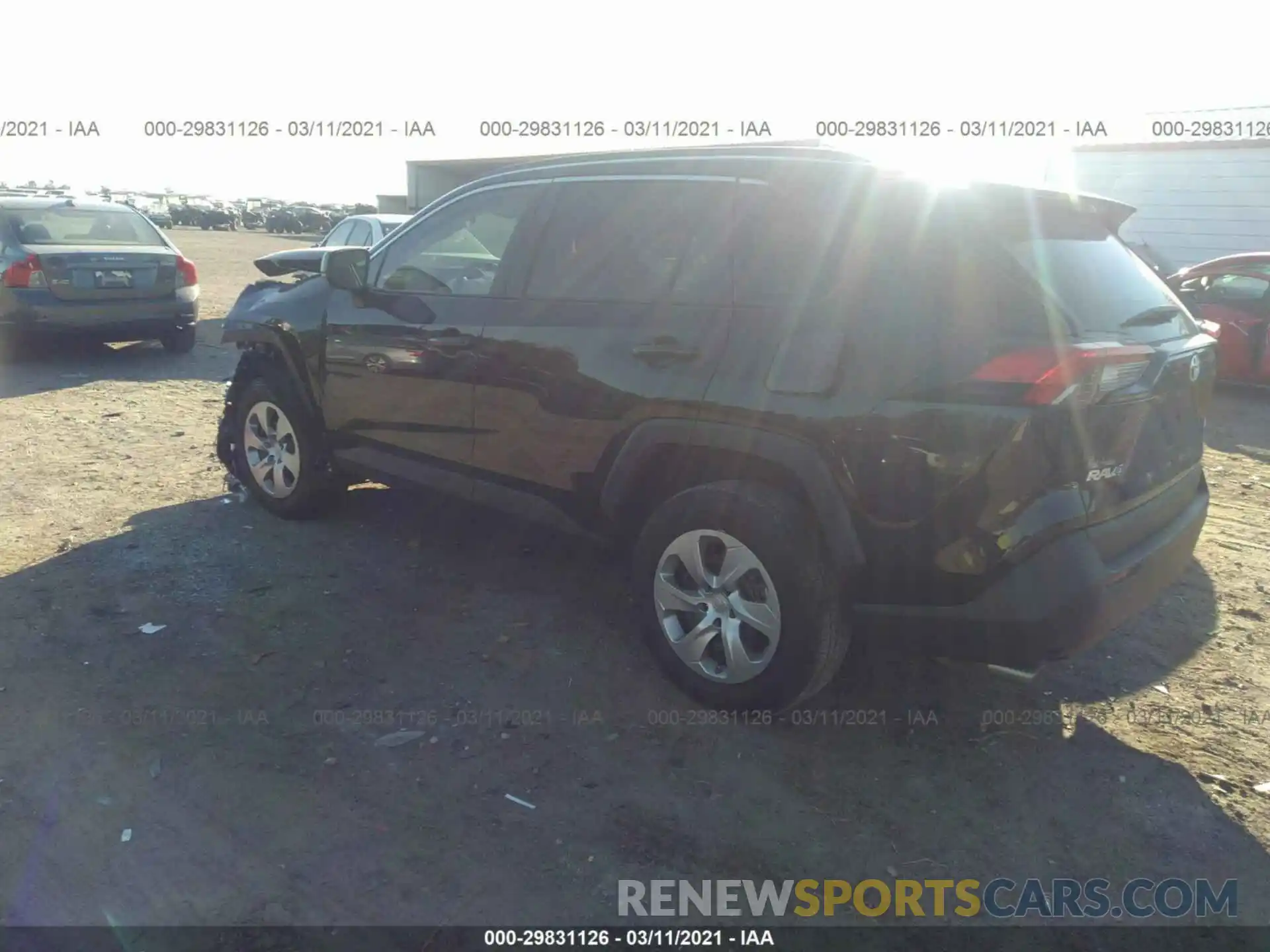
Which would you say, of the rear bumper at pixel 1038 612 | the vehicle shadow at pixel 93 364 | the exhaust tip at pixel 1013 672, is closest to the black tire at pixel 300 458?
the rear bumper at pixel 1038 612

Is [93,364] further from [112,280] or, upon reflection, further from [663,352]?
[663,352]

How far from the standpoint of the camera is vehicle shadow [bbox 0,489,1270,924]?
106 inches

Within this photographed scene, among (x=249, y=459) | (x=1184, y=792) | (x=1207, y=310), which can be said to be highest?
(x=1207, y=310)

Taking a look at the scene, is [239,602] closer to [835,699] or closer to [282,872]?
[282,872]

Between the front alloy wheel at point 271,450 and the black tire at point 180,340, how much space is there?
575 cm

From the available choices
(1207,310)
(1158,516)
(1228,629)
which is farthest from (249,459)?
(1207,310)

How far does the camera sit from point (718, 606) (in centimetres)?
341

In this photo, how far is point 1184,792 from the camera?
10.3 ft

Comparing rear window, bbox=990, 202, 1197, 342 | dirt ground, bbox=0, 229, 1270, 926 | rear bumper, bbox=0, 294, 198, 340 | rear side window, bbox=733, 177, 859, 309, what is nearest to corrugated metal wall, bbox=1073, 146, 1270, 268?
dirt ground, bbox=0, 229, 1270, 926

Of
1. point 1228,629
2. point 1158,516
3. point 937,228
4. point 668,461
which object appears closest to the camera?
point 937,228

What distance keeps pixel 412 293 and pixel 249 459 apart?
1665 mm

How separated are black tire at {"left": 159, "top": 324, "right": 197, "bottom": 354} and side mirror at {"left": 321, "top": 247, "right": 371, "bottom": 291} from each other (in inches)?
259

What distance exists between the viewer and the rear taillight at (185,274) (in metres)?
10.1

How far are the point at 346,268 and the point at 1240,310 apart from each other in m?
8.94
